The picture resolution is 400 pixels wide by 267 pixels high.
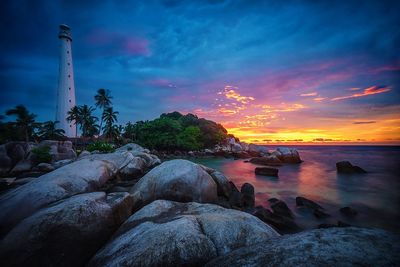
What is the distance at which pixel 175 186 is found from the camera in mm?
6656

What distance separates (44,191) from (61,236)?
260 centimetres

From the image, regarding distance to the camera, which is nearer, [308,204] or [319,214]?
[319,214]

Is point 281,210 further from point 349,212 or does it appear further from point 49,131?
point 49,131

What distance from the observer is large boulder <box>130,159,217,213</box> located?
657cm

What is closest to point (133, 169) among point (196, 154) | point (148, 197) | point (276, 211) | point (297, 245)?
point (148, 197)

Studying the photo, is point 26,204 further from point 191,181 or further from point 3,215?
point 191,181

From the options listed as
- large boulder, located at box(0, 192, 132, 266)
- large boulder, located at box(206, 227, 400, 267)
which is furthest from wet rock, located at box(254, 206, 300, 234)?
large boulder, located at box(0, 192, 132, 266)

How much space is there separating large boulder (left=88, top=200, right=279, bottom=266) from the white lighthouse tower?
5048 cm

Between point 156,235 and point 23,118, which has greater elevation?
point 23,118

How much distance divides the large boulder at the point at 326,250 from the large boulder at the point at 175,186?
436cm

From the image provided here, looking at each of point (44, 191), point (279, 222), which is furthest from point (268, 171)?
point (44, 191)

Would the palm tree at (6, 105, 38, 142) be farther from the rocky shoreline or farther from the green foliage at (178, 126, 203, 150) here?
the rocky shoreline

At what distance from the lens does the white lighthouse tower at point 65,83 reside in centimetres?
4300

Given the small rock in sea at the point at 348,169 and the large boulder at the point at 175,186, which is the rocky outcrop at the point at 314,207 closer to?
the large boulder at the point at 175,186
